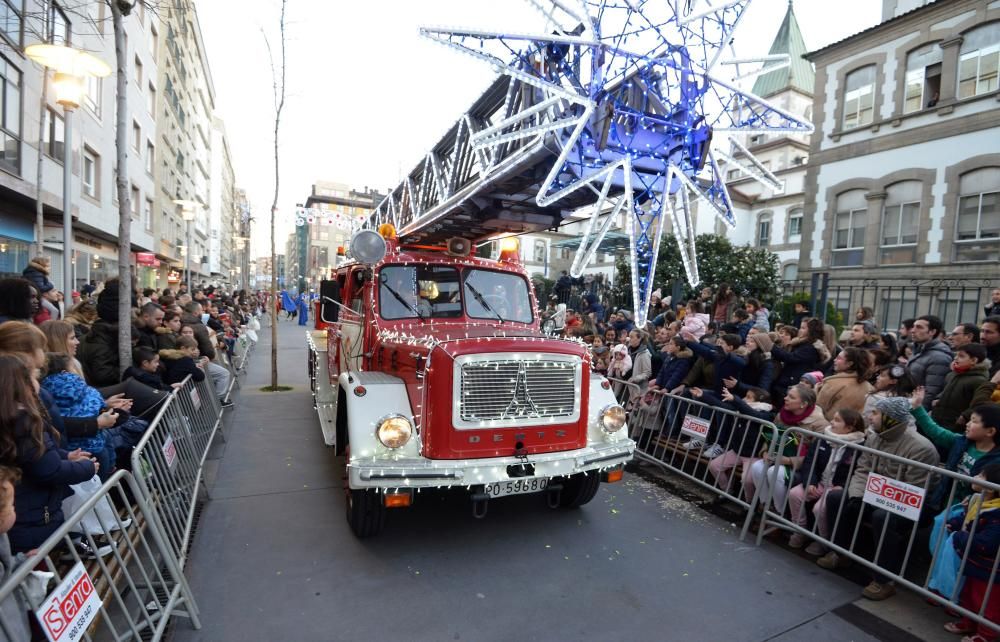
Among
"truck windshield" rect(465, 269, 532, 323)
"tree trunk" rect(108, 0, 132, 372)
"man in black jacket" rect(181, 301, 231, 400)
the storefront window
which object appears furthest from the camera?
the storefront window

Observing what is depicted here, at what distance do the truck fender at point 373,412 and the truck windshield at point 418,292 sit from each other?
1.03 m

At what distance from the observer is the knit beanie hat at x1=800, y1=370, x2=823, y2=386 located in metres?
5.38

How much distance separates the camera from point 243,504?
4859mm

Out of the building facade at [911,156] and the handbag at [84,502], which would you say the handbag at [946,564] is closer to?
the handbag at [84,502]

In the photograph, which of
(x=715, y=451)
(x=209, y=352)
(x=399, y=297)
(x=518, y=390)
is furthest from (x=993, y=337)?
(x=209, y=352)

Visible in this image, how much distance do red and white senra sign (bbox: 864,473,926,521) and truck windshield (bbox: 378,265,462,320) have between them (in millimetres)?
3724

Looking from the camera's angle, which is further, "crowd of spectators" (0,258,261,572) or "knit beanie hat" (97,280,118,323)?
"knit beanie hat" (97,280,118,323)


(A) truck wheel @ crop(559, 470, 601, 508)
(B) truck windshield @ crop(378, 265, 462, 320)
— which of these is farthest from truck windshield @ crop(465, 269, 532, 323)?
(A) truck wheel @ crop(559, 470, 601, 508)

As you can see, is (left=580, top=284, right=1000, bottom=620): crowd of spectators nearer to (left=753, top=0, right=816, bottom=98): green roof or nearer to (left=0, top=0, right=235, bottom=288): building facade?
(left=0, top=0, right=235, bottom=288): building facade

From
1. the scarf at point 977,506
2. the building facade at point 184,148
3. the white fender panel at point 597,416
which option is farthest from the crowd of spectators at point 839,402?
the building facade at point 184,148

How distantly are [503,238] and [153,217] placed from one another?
940 inches

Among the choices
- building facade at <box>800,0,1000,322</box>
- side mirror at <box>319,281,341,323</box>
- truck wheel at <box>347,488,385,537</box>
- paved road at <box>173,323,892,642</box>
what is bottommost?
paved road at <box>173,323,892,642</box>

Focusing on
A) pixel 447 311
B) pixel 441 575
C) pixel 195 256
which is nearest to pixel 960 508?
pixel 441 575

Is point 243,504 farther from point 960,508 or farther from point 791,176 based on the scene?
point 791,176
